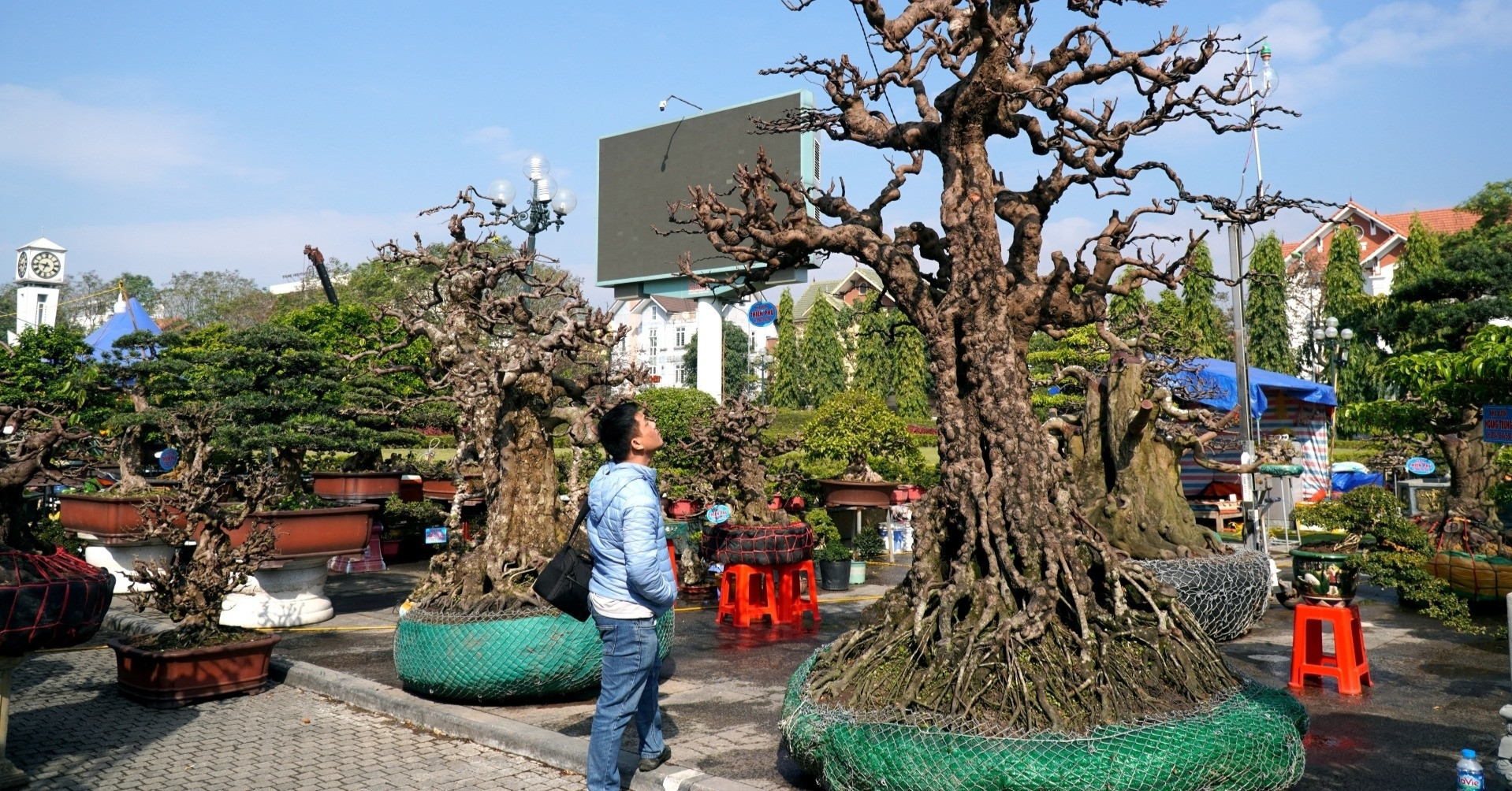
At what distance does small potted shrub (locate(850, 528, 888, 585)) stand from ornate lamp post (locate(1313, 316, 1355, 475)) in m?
13.7

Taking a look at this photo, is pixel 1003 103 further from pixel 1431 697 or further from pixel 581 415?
pixel 1431 697

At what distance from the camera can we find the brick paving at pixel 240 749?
5.23 m

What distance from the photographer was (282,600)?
33.4 feet

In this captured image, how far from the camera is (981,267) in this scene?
18.1ft

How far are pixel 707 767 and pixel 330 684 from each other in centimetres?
348

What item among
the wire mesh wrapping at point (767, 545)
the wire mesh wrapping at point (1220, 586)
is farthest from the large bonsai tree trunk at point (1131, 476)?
the wire mesh wrapping at point (767, 545)

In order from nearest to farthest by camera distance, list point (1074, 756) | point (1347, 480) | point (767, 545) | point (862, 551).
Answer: point (1074, 756)
point (767, 545)
point (862, 551)
point (1347, 480)

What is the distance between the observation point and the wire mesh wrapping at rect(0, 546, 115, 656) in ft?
16.0

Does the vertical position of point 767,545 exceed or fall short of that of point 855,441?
it falls short

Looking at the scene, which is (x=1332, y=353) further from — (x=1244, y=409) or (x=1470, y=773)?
(x=1470, y=773)

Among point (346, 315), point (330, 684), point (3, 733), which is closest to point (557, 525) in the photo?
point (330, 684)

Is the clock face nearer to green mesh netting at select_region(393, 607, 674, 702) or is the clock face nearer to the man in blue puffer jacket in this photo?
green mesh netting at select_region(393, 607, 674, 702)

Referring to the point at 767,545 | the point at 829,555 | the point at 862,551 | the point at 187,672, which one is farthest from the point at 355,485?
the point at 187,672

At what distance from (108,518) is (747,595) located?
6810 millimetres
